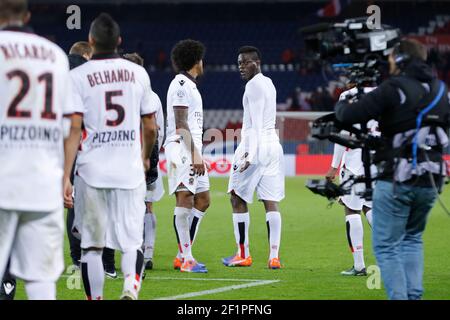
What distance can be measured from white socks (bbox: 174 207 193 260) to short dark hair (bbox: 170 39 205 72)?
154 centimetres

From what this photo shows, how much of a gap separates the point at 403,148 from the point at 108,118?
7.11ft

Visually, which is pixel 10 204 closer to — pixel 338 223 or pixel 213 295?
pixel 213 295

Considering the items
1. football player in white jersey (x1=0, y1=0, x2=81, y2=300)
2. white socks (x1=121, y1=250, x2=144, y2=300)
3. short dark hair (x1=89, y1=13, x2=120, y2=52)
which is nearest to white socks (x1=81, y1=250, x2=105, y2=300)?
white socks (x1=121, y1=250, x2=144, y2=300)

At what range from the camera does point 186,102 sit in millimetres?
10320

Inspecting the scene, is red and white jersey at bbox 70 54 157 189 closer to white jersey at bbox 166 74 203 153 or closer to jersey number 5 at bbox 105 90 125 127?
jersey number 5 at bbox 105 90 125 127

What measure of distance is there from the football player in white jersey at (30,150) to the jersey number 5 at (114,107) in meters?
1.30

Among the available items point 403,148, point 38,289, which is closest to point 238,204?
point 403,148

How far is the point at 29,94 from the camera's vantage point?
225 inches

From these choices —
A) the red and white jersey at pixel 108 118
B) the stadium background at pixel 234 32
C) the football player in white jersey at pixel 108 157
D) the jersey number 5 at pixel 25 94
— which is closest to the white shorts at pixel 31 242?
the jersey number 5 at pixel 25 94

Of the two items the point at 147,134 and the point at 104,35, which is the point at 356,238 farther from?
the point at 104,35

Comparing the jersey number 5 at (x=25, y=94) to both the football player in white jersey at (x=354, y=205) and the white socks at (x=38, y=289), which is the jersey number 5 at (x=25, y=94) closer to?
the white socks at (x=38, y=289)

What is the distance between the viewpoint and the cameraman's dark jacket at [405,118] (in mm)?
7059

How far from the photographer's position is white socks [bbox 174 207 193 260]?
10.5m
